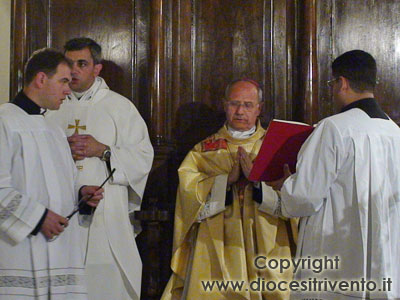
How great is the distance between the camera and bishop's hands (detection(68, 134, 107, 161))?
4.52m

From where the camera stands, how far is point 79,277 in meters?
3.76

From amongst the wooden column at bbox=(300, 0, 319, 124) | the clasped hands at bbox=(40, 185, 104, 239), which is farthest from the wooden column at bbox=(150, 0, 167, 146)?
the clasped hands at bbox=(40, 185, 104, 239)

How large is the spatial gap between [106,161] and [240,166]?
92 centimetres

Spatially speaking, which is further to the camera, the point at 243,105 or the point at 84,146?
the point at 243,105

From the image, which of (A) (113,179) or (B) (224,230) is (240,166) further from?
(A) (113,179)

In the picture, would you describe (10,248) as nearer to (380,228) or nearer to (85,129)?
→ (85,129)

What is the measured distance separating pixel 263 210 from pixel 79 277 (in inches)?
56.6

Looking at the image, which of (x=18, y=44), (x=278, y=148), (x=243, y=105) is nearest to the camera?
(x=278, y=148)

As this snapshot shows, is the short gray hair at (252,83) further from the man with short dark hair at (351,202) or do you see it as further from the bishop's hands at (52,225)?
the bishop's hands at (52,225)

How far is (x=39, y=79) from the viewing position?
3.88 m

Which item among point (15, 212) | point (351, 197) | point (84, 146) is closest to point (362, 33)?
point (351, 197)

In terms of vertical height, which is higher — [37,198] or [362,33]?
[362,33]

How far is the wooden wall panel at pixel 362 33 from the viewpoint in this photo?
5.47m

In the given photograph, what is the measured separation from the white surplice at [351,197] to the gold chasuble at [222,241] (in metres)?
0.90
